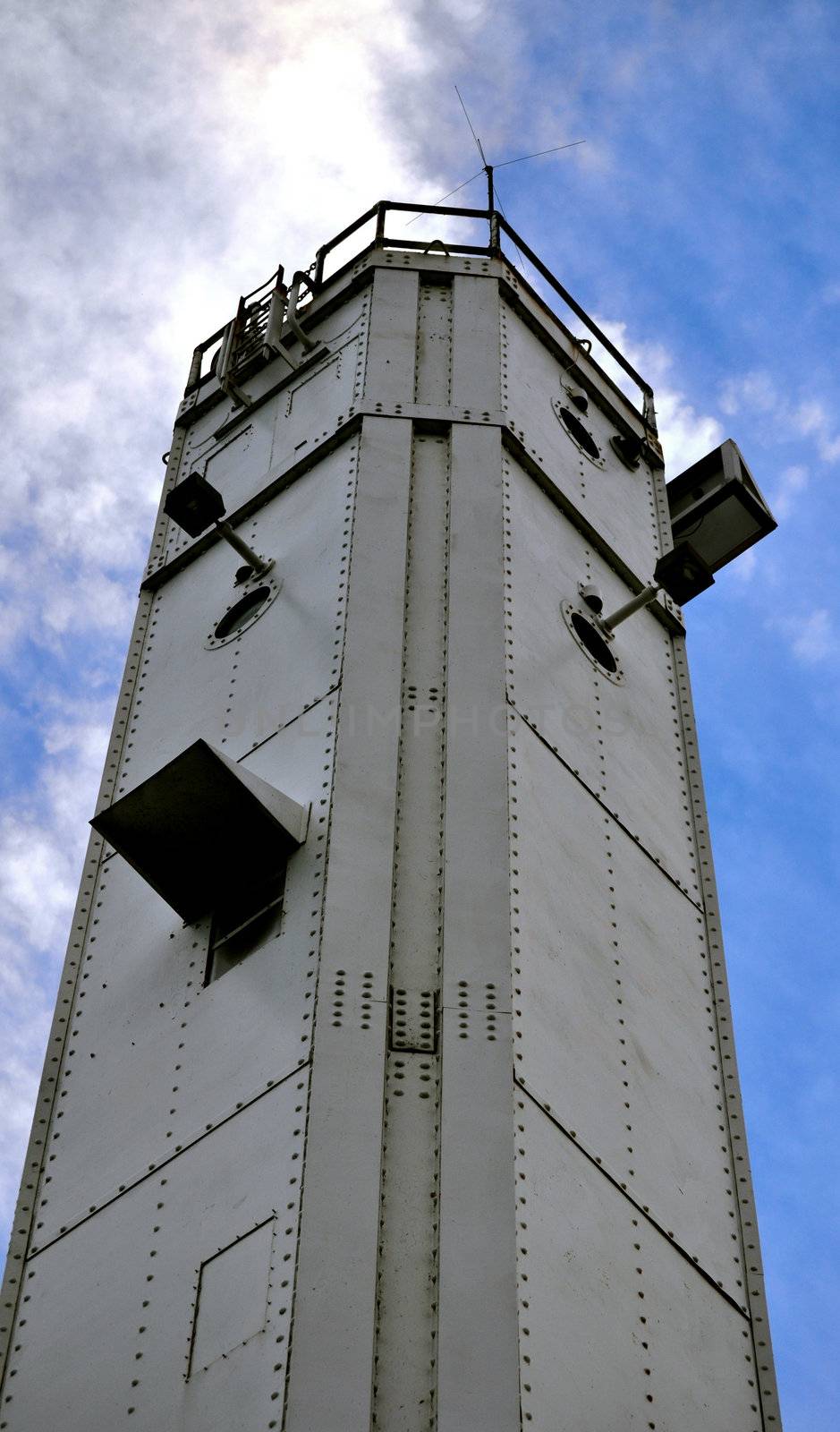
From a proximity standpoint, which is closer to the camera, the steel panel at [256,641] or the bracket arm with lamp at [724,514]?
the steel panel at [256,641]

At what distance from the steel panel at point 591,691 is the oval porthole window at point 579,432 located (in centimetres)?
196

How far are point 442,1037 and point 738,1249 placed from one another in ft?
8.35

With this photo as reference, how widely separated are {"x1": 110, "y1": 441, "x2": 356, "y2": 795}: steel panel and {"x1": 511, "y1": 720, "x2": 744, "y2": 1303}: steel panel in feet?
6.36

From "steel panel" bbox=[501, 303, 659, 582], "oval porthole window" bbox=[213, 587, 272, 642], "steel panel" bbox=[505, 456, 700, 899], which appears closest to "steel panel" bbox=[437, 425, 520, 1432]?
"steel panel" bbox=[505, 456, 700, 899]

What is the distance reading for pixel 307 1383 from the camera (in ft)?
29.0

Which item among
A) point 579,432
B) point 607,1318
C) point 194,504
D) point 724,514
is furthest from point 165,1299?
point 724,514

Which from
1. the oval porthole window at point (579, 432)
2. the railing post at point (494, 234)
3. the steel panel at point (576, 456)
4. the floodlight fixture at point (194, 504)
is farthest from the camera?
the railing post at point (494, 234)

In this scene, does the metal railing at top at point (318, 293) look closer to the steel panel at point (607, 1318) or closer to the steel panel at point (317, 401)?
the steel panel at point (317, 401)

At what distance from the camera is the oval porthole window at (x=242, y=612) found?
15.0 m

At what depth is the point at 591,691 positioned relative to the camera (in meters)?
14.5

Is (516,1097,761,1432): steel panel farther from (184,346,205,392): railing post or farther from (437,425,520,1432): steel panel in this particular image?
(184,346,205,392): railing post

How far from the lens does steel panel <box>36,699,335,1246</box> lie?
35.6 feet

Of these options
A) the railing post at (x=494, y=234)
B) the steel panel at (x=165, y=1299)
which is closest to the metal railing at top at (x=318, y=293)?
the railing post at (x=494, y=234)

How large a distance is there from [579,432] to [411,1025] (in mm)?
9006
